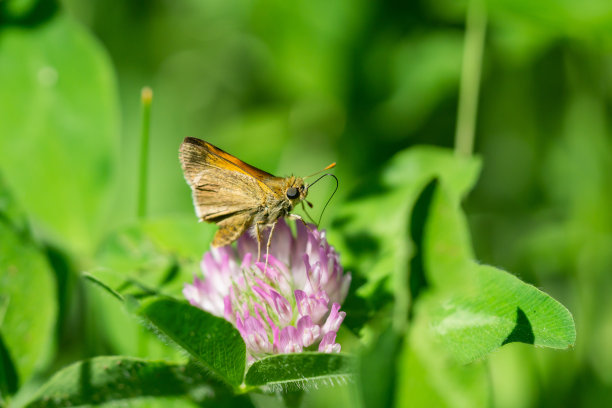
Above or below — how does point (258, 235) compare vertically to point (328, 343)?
above

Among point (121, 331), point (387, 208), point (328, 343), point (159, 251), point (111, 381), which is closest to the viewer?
point (328, 343)

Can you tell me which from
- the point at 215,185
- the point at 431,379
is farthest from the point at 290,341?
the point at 215,185

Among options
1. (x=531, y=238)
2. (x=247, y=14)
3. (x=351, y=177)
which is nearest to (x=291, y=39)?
(x=247, y=14)

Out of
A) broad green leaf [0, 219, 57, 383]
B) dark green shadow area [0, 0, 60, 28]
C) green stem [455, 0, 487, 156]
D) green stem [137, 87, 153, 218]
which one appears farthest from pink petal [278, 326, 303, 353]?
dark green shadow area [0, 0, 60, 28]

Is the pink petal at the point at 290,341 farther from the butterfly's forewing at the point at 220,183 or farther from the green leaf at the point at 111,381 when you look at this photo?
the butterfly's forewing at the point at 220,183

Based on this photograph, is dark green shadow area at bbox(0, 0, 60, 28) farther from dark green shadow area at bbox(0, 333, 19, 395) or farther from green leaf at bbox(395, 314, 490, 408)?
green leaf at bbox(395, 314, 490, 408)

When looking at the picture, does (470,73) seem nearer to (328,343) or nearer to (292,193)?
(292,193)

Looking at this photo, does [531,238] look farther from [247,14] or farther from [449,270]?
[247,14]

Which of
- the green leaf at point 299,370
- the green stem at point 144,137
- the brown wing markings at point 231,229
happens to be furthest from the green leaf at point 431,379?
the green stem at point 144,137
